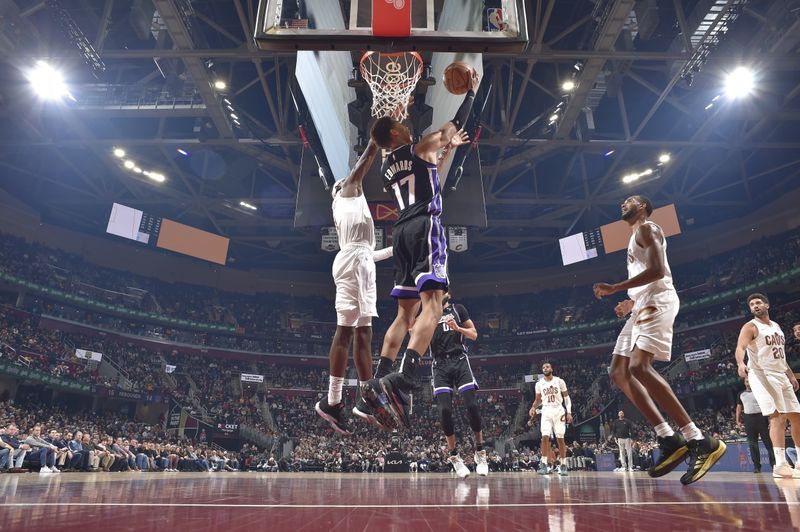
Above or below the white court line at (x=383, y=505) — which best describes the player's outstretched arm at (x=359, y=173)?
above

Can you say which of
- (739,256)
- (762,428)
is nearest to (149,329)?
(762,428)

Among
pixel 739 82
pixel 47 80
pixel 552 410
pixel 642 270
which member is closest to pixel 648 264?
pixel 642 270

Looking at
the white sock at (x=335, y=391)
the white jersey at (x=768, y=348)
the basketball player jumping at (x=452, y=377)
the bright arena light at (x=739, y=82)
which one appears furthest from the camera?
the bright arena light at (x=739, y=82)

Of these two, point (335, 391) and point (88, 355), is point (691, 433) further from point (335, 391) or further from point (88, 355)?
point (88, 355)

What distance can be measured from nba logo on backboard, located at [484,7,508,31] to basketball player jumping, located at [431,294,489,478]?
12.3 feet

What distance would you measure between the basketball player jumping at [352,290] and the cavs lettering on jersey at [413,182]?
1.09 feet

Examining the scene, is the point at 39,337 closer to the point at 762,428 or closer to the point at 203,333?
the point at 203,333

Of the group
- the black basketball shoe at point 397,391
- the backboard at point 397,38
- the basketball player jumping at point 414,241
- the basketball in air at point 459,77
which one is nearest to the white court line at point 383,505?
the black basketball shoe at point 397,391

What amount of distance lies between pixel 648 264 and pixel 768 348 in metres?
3.43

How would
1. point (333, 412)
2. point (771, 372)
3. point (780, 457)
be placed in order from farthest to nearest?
1. point (771, 372)
2. point (780, 457)
3. point (333, 412)

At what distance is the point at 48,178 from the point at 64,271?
20.4 feet

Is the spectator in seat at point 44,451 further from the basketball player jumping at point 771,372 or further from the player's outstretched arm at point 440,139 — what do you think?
the basketball player jumping at point 771,372

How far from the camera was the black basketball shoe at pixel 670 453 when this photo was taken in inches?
157

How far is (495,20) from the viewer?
4.66 metres
